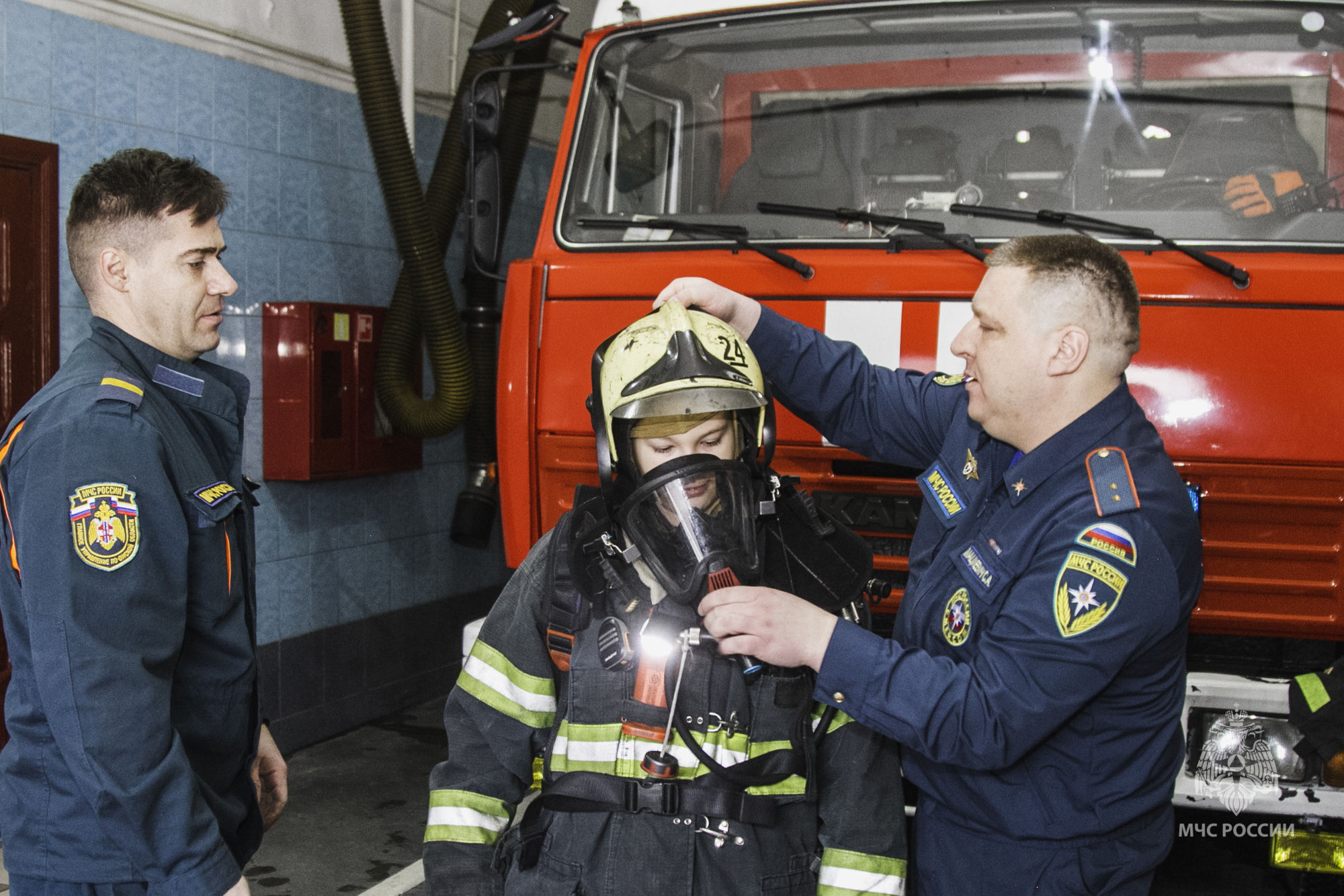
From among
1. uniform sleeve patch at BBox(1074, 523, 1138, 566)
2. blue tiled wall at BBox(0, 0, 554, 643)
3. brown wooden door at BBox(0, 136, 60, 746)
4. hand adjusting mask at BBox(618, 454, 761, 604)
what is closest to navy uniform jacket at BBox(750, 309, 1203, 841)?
uniform sleeve patch at BBox(1074, 523, 1138, 566)

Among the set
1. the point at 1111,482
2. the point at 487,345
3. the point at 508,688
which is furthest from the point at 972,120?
the point at 487,345

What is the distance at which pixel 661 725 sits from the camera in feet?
6.14

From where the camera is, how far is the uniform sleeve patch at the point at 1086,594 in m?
1.74

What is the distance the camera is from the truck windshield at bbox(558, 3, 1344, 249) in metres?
3.12

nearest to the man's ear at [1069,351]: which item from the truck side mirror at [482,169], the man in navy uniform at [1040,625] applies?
the man in navy uniform at [1040,625]

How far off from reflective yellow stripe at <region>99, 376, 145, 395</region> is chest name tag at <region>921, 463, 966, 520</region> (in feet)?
4.62

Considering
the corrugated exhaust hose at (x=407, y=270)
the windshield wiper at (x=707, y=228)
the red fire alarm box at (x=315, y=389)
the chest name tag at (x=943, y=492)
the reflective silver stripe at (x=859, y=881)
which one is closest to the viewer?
the reflective silver stripe at (x=859, y=881)

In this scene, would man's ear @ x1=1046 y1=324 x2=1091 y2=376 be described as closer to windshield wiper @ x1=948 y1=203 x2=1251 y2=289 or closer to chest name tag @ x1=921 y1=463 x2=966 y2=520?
chest name tag @ x1=921 y1=463 x2=966 y2=520

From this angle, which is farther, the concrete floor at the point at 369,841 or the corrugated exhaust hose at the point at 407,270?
the corrugated exhaust hose at the point at 407,270

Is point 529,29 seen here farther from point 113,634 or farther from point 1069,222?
point 113,634

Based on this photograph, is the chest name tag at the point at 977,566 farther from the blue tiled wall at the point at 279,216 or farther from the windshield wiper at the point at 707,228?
the blue tiled wall at the point at 279,216

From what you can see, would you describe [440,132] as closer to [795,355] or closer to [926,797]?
[795,355]

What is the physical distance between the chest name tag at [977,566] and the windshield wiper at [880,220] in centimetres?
115

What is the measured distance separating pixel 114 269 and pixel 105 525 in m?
0.53
